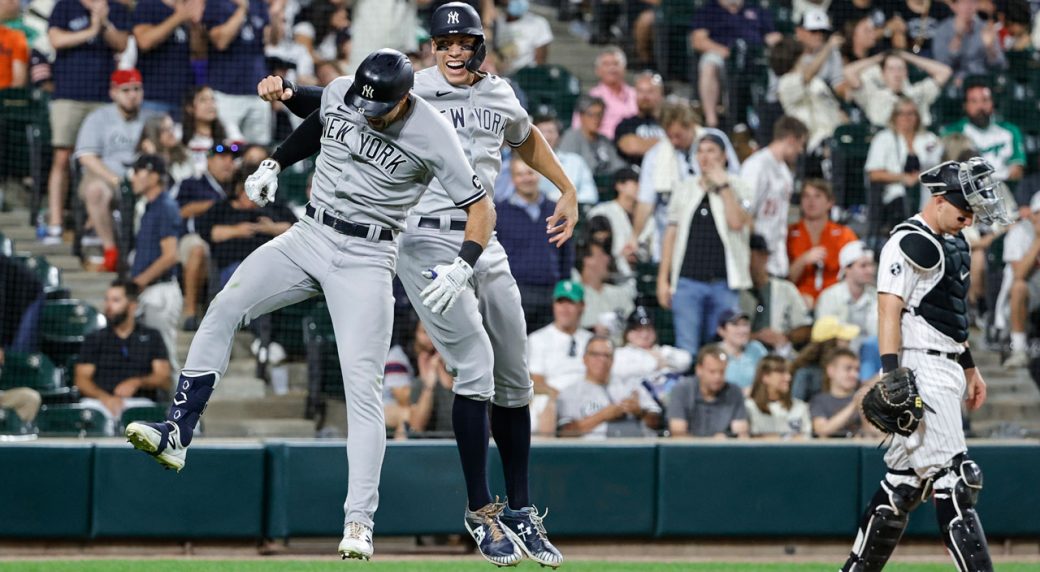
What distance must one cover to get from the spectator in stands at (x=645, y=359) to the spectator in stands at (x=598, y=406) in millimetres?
174

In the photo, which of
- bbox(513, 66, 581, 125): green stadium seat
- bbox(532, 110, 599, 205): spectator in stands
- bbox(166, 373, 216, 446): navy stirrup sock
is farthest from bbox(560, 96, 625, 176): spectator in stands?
bbox(166, 373, 216, 446): navy stirrup sock

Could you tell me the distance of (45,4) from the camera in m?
10.9

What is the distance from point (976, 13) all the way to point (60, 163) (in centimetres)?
754

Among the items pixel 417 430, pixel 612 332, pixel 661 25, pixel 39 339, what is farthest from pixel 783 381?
pixel 39 339

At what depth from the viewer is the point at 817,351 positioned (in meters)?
9.33

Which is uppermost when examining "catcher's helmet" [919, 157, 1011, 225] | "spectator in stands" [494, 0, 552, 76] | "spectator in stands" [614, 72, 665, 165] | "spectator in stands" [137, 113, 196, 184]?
"spectator in stands" [494, 0, 552, 76]

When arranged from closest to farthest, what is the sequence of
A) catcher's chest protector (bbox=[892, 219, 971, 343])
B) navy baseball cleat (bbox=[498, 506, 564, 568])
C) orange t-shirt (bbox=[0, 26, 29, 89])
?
navy baseball cleat (bbox=[498, 506, 564, 568]), catcher's chest protector (bbox=[892, 219, 971, 343]), orange t-shirt (bbox=[0, 26, 29, 89])

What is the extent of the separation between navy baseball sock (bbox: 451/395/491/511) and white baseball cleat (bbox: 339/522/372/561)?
0.66m

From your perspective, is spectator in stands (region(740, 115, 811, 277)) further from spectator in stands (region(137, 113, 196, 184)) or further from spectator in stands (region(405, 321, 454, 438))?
spectator in stands (region(137, 113, 196, 184))

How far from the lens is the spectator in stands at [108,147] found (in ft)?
31.8

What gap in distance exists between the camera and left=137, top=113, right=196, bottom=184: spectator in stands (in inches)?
381

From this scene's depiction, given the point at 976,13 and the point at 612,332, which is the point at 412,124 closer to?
the point at 612,332

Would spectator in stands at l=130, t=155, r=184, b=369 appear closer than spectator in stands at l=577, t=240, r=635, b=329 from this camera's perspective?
Yes

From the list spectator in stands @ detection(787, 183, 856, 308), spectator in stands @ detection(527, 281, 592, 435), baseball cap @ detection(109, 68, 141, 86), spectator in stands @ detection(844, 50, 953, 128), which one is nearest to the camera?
spectator in stands @ detection(527, 281, 592, 435)
